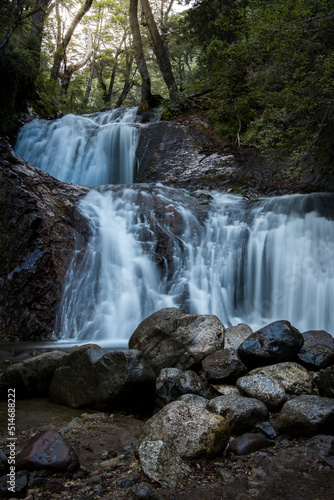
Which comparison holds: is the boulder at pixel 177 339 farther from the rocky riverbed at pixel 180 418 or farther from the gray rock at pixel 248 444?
the gray rock at pixel 248 444

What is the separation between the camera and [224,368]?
4719 mm

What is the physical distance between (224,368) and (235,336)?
2.88 ft

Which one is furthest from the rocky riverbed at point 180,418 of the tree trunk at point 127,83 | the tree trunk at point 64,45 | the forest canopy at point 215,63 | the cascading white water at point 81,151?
the tree trunk at point 127,83

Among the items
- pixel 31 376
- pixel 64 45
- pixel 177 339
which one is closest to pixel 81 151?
pixel 64 45

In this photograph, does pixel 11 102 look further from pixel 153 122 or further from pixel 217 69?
pixel 217 69

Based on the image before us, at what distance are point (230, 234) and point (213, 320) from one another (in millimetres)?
4633

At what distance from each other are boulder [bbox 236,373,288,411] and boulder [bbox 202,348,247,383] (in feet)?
1.06

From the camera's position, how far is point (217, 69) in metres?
15.3

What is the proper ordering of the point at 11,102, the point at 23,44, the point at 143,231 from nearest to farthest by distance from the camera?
1. the point at 143,231
2. the point at 11,102
3. the point at 23,44

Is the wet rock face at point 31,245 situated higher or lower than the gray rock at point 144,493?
higher

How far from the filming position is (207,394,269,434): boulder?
3457 mm

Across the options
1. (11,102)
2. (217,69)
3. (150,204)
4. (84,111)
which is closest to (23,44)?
(11,102)

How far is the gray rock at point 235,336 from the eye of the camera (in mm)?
5352

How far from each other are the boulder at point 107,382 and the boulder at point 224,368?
103 cm
